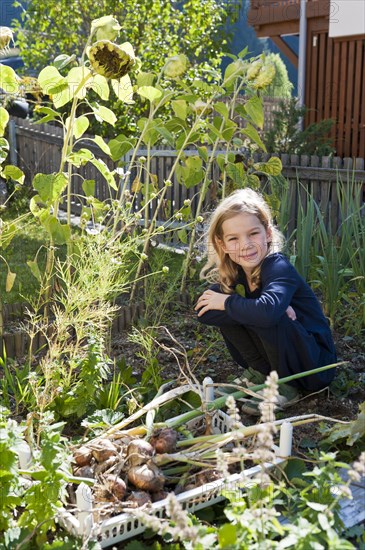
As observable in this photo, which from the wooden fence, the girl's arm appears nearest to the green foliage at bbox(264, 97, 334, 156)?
the wooden fence

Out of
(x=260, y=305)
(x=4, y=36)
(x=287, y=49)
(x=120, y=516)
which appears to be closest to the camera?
(x=120, y=516)

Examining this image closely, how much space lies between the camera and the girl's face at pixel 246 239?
9.82 ft

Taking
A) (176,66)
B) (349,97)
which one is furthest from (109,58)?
(349,97)

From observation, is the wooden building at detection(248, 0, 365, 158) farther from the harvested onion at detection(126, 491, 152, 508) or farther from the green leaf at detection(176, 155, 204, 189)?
the harvested onion at detection(126, 491, 152, 508)

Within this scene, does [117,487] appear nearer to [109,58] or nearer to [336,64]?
[109,58]

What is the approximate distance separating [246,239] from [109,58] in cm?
90

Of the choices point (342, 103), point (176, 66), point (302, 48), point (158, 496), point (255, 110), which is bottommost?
point (158, 496)

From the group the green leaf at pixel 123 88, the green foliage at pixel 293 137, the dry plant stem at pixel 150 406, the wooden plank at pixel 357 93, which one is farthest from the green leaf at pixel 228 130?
the wooden plank at pixel 357 93

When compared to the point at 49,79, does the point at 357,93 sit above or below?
above

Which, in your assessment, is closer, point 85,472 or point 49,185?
point 85,472

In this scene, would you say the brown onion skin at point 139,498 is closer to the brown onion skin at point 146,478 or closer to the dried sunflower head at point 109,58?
the brown onion skin at point 146,478

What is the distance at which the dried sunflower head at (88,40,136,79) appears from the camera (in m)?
2.79

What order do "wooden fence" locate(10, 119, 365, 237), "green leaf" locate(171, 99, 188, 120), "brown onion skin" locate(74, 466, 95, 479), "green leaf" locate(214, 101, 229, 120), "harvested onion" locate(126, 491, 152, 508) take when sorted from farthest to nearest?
"wooden fence" locate(10, 119, 365, 237) → "green leaf" locate(171, 99, 188, 120) → "green leaf" locate(214, 101, 229, 120) → "brown onion skin" locate(74, 466, 95, 479) → "harvested onion" locate(126, 491, 152, 508)

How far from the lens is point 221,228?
10.1 ft
